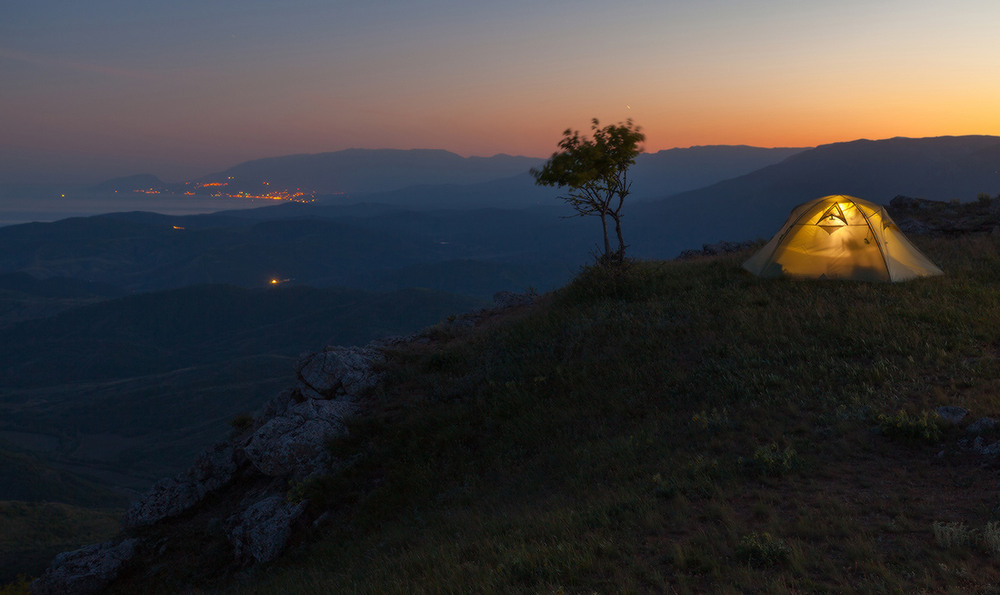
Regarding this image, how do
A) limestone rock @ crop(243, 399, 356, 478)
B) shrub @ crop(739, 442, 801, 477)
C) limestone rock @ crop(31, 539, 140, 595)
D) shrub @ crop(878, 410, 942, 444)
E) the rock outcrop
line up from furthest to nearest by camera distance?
limestone rock @ crop(243, 399, 356, 478), limestone rock @ crop(31, 539, 140, 595), the rock outcrop, shrub @ crop(878, 410, 942, 444), shrub @ crop(739, 442, 801, 477)

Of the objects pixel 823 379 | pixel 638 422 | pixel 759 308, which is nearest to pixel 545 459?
pixel 638 422

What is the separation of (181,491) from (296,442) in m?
4.87

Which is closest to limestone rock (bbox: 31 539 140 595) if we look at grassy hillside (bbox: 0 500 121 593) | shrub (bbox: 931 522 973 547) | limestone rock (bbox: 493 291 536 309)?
limestone rock (bbox: 493 291 536 309)

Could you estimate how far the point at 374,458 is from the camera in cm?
1245

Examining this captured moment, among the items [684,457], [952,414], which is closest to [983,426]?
[952,414]

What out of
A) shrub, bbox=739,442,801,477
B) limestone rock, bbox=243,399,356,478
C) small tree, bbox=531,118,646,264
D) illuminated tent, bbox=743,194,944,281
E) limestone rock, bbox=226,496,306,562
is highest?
small tree, bbox=531,118,646,264

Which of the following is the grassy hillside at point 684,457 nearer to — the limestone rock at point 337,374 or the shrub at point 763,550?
the shrub at point 763,550

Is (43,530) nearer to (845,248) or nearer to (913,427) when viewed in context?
(845,248)

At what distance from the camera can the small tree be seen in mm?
20766

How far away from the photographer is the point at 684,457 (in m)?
8.34

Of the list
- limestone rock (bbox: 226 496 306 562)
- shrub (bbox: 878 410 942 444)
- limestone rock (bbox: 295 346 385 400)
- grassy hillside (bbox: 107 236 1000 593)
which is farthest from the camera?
limestone rock (bbox: 295 346 385 400)

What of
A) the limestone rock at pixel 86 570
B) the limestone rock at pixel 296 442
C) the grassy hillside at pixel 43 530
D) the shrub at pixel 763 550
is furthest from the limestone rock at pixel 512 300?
the grassy hillside at pixel 43 530

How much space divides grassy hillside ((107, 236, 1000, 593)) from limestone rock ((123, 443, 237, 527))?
224cm

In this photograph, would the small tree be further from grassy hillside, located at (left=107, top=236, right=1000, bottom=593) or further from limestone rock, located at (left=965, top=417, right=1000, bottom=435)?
limestone rock, located at (left=965, top=417, right=1000, bottom=435)
